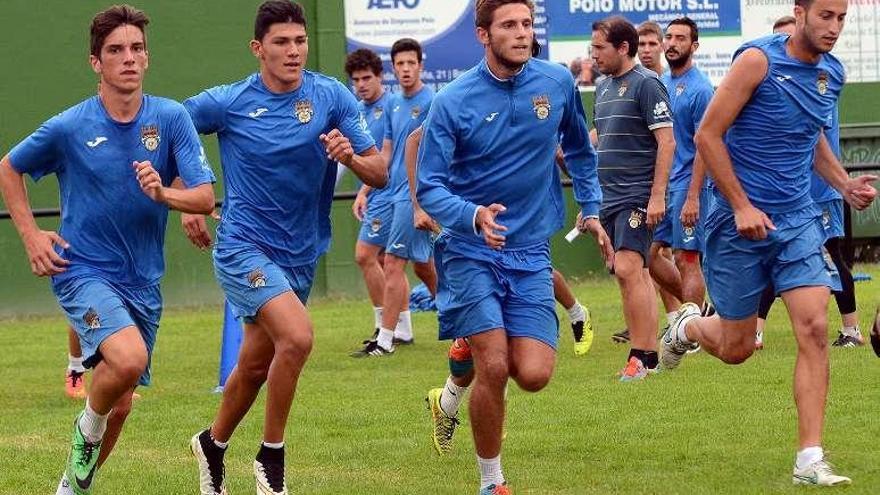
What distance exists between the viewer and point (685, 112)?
41.8ft

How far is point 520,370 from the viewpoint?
755 centimetres

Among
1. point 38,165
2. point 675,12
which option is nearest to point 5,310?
point 675,12

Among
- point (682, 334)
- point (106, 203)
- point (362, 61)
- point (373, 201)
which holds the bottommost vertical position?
point (373, 201)

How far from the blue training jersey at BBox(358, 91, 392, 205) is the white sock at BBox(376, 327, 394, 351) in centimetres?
122

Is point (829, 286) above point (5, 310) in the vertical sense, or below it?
above

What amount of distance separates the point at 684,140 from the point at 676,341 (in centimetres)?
327

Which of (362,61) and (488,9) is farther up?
(488,9)

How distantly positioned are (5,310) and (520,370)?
12.5 metres

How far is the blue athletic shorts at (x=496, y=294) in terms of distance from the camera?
7.56 meters

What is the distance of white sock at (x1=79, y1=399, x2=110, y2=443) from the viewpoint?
7.49 m

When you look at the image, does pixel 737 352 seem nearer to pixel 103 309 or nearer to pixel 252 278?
pixel 252 278

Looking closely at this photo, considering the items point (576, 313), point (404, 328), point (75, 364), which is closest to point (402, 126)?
point (404, 328)

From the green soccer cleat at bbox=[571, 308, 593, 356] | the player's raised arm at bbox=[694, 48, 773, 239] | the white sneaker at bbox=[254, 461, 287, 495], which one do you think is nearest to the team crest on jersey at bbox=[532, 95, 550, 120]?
the player's raised arm at bbox=[694, 48, 773, 239]

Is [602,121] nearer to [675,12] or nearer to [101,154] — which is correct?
[101,154]
